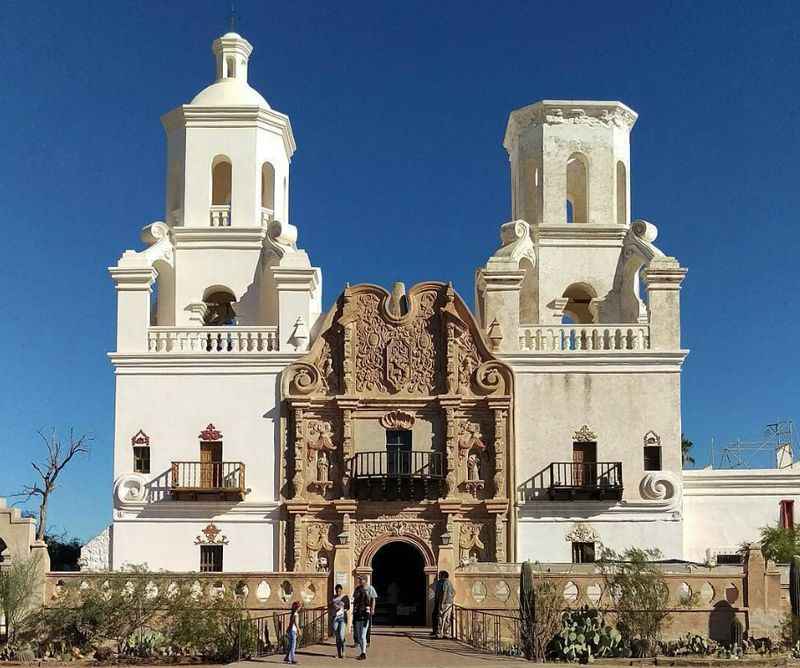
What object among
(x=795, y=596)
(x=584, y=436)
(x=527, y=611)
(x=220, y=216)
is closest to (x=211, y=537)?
(x=220, y=216)

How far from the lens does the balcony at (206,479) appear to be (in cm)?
3734

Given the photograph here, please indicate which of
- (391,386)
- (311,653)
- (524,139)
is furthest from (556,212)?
(311,653)

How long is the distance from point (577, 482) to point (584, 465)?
50 centimetres

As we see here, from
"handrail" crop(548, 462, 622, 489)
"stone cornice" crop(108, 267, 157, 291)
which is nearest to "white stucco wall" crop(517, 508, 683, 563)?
"handrail" crop(548, 462, 622, 489)

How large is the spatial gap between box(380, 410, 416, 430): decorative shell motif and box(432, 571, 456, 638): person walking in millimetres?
7112

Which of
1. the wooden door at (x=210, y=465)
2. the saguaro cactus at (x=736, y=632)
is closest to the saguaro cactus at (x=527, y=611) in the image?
the saguaro cactus at (x=736, y=632)

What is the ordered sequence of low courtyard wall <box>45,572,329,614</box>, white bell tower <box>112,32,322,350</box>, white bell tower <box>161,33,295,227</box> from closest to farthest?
low courtyard wall <box>45,572,329,614</box>, white bell tower <box>112,32,322,350</box>, white bell tower <box>161,33,295,227</box>

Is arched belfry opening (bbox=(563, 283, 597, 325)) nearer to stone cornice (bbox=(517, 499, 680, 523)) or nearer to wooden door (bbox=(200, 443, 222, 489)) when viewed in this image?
stone cornice (bbox=(517, 499, 680, 523))

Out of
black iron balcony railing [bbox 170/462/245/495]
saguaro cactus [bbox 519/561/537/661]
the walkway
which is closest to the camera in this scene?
the walkway

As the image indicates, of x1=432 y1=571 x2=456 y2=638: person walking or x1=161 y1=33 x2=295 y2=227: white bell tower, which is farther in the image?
x1=161 y1=33 x2=295 y2=227: white bell tower

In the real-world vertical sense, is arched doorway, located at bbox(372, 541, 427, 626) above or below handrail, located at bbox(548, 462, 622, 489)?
below

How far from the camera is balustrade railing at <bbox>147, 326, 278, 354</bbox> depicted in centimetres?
3866

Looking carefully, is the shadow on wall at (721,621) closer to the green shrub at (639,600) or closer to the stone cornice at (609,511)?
the green shrub at (639,600)

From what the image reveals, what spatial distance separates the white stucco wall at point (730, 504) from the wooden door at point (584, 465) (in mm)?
2690
